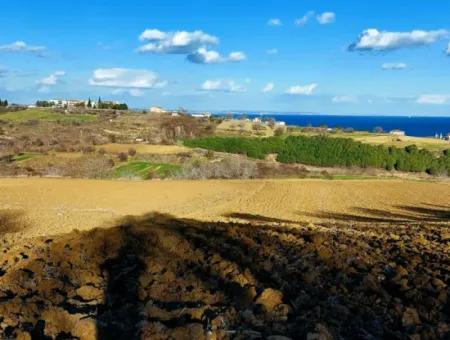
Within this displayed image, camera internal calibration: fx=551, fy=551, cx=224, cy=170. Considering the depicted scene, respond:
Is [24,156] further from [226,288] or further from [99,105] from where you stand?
[99,105]

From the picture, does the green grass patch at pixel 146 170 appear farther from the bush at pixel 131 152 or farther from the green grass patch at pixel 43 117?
the green grass patch at pixel 43 117

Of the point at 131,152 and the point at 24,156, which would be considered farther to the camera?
the point at 131,152

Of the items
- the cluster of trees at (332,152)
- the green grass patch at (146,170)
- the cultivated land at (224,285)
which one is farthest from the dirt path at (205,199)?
the cluster of trees at (332,152)

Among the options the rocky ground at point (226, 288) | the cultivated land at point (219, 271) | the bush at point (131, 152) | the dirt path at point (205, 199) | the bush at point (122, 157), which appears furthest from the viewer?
the bush at point (131, 152)

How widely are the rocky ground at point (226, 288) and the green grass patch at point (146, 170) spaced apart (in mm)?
30271

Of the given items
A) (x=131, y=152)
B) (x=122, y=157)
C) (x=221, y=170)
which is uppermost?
Result: (x=131, y=152)

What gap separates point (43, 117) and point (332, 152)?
46796 mm

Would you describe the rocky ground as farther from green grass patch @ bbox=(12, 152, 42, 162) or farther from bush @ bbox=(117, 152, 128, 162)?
green grass patch @ bbox=(12, 152, 42, 162)

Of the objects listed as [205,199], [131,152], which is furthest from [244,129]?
[205,199]

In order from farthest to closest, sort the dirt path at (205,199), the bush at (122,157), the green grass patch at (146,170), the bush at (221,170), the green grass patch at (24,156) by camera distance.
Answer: the green grass patch at (24,156) < the bush at (122,157) < the green grass patch at (146,170) < the bush at (221,170) < the dirt path at (205,199)

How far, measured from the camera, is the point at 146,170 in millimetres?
45844

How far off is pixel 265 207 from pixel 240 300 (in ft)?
61.1

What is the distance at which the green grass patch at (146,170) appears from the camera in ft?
142

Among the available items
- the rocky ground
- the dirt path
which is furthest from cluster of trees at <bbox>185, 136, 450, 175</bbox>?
the rocky ground
